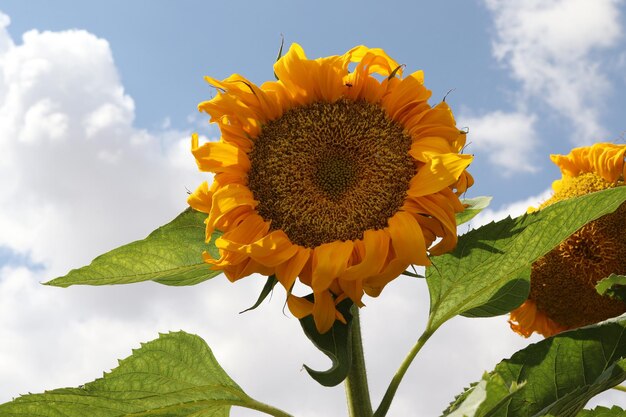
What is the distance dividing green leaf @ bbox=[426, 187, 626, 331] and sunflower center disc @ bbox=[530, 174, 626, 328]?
945mm

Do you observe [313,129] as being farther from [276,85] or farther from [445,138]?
[445,138]

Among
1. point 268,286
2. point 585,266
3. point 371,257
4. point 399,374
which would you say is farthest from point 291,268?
point 585,266

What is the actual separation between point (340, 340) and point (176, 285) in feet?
2.28

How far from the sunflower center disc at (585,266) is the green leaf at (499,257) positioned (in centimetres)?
94

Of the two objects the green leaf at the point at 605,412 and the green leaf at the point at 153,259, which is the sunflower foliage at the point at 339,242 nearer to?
the green leaf at the point at 153,259

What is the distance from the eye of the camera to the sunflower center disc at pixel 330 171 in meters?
2.48

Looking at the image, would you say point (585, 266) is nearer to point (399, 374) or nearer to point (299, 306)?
point (399, 374)

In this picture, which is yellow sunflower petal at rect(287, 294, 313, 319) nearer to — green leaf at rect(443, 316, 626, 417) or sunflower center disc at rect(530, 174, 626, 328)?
green leaf at rect(443, 316, 626, 417)

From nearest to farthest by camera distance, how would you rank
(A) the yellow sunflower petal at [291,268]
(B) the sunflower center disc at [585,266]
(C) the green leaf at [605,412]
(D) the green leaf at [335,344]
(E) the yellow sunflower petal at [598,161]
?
(D) the green leaf at [335,344] < (A) the yellow sunflower petal at [291,268] < (C) the green leaf at [605,412] < (B) the sunflower center disc at [585,266] < (E) the yellow sunflower petal at [598,161]

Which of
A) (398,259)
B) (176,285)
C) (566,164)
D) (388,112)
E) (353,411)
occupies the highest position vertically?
(566,164)

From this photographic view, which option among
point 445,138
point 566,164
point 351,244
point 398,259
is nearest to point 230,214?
point 351,244

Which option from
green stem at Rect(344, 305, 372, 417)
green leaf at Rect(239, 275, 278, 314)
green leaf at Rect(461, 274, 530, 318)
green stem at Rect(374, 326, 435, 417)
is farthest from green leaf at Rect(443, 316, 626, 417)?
green leaf at Rect(239, 275, 278, 314)

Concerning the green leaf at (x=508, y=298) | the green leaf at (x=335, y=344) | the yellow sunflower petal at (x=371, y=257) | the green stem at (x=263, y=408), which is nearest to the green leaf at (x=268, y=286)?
the green leaf at (x=335, y=344)

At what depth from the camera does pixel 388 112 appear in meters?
2.56
